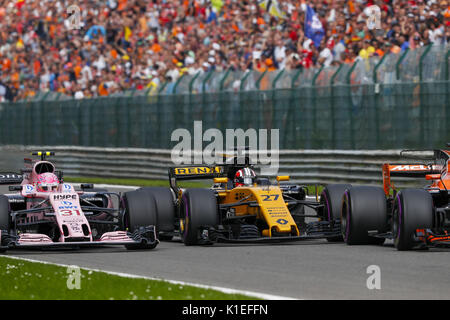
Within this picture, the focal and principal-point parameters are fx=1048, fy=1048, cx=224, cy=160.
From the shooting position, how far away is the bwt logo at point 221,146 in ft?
84.3

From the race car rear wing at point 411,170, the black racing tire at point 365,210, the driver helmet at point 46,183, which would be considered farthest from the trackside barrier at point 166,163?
the driver helmet at point 46,183

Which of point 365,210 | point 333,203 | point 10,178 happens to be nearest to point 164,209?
point 333,203

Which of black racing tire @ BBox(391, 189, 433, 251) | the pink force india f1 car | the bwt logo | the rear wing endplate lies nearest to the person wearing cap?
the bwt logo

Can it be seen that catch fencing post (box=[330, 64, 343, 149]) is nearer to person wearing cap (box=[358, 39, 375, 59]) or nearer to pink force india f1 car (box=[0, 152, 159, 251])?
person wearing cap (box=[358, 39, 375, 59])

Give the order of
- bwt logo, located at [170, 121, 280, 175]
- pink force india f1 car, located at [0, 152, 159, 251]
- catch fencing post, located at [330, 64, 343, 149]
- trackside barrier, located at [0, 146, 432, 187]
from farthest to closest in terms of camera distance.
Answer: bwt logo, located at [170, 121, 280, 175] < catch fencing post, located at [330, 64, 343, 149] < trackside barrier, located at [0, 146, 432, 187] < pink force india f1 car, located at [0, 152, 159, 251]

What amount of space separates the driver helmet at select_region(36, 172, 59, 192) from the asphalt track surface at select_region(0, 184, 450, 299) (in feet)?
4.37

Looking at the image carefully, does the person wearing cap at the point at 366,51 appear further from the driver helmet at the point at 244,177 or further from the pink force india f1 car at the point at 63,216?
the pink force india f1 car at the point at 63,216

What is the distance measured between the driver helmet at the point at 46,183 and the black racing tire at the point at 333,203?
366 centimetres

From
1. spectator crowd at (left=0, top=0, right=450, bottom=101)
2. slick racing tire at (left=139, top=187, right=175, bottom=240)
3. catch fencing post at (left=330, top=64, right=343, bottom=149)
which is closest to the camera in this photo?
slick racing tire at (left=139, top=187, right=175, bottom=240)

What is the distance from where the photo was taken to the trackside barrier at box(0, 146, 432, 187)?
75.6 ft

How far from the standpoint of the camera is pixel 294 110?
25.0m

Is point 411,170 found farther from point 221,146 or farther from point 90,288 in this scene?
point 221,146

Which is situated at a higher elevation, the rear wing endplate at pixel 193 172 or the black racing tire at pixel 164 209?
the rear wing endplate at pixel 193 172

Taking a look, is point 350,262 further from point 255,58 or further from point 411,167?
point 255,58
